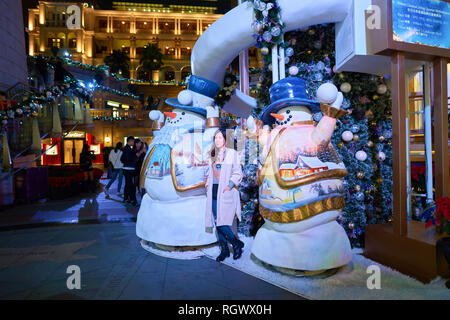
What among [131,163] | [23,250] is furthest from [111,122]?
[23,250]

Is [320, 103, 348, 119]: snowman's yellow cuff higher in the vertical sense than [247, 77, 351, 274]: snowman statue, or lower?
higher

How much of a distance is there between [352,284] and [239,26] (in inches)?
142

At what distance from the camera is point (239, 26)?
4520 mm

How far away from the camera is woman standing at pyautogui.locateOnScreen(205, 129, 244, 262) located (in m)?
4.05

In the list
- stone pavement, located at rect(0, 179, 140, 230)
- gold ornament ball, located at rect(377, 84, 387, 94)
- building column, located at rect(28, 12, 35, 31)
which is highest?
building column, located at rect(28, 12, 35, 31)

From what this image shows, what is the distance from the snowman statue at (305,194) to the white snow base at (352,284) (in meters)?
0.14

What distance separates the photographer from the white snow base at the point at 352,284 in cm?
300

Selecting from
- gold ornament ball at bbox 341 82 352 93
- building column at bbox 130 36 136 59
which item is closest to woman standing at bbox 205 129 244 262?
gold ornament ball at bbox 341 82 352 93

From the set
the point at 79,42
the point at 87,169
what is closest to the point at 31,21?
the point at 79,42

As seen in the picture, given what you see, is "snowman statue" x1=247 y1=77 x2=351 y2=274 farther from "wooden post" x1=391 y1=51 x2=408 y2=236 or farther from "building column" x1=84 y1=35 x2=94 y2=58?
"building column" x1=84 y1=35 x2=94 y2=58

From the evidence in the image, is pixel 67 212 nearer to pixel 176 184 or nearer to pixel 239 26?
pixel 176 184

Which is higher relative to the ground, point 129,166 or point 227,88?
point 227,88

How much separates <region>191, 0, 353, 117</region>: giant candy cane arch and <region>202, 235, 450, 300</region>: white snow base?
10.3ft

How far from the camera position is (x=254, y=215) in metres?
5.22
